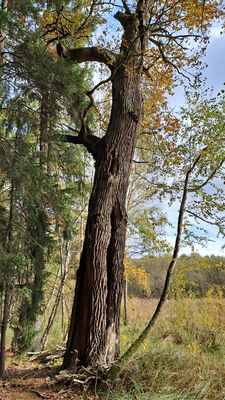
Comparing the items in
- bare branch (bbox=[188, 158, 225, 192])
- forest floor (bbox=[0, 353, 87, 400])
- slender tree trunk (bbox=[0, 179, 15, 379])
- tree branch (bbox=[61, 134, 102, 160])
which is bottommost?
forest floor (bbox=[0, 353, 87, 400])

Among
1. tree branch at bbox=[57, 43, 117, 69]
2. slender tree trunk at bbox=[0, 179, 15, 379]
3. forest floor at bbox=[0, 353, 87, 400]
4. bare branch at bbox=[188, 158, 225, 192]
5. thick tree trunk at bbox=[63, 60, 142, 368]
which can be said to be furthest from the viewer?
tree branch at bbox=[57, 43, 117, 69]

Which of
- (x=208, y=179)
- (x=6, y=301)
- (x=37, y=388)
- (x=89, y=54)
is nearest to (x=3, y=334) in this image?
(x=6, y=301)

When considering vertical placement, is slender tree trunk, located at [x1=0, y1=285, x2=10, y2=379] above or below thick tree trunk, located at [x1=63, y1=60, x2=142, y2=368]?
below

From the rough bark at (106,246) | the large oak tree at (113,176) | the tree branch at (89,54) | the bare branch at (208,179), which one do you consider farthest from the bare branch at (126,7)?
the bare branch at (208,179)

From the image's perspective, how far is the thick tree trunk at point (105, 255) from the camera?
335cm

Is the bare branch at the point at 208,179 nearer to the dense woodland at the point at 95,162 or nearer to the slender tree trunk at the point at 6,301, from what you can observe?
the dense woodland at the point at 95,162

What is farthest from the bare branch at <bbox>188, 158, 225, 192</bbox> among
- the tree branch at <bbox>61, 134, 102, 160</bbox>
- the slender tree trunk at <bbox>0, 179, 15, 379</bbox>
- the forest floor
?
the forest floor

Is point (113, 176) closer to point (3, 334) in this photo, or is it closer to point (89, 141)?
point (89, 141)

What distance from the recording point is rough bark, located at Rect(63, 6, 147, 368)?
335 centimetres

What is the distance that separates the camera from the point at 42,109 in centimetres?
485

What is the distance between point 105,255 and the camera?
357 centimetres

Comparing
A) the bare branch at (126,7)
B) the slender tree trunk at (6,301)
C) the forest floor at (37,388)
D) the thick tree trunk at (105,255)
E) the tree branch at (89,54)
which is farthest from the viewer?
the bare branch at (126,7)

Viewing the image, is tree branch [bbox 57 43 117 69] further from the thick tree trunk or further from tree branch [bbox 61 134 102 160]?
tree branch [bbox 61 134 102 160]

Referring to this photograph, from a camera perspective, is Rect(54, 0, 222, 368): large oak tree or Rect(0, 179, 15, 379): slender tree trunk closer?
Rect(54, 0, 222, 368): large oak tree
